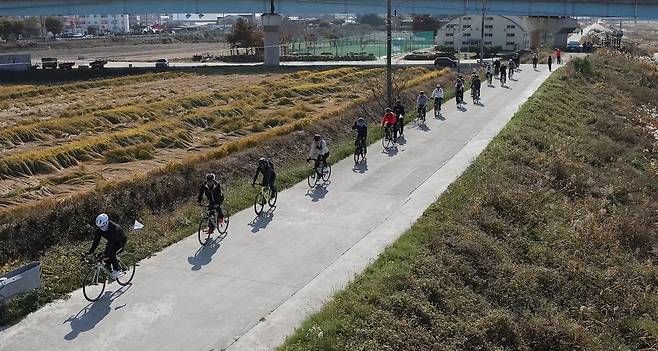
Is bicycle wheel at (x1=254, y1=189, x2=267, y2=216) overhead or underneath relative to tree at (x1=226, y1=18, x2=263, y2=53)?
underneath

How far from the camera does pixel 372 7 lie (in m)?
74.6

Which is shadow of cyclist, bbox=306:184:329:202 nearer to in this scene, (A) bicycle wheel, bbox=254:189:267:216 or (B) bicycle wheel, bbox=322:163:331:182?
(B) bicycle wheel, bbox=322:163:331:182

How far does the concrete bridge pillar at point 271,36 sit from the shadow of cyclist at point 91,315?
6189cm

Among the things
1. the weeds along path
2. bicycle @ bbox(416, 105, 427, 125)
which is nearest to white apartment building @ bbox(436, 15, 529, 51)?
the weeds along path

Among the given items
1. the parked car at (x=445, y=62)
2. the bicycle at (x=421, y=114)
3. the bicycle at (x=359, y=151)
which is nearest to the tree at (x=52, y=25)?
the parked car at (x=445, y=62)

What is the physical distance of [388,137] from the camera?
A: 80.3ft

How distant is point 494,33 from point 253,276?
76386 mm

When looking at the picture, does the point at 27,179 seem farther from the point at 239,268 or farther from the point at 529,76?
the point at 529,76

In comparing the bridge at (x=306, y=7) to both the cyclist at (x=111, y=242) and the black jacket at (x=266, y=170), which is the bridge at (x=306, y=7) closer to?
the black jacket at (x=266, y=170)

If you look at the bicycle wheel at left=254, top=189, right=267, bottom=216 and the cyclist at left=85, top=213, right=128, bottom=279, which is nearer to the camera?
the cyclist at left=85, top=213, right=128, bottom=279

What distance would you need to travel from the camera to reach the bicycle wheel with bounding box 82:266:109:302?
1161 cm

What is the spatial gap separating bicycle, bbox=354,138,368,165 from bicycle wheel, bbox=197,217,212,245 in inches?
321

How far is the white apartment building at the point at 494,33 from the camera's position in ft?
269

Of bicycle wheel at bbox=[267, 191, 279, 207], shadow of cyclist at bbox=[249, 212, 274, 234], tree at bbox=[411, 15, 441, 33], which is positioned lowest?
shadow of cyclist at bbox=[249, 212, 274, 234]
